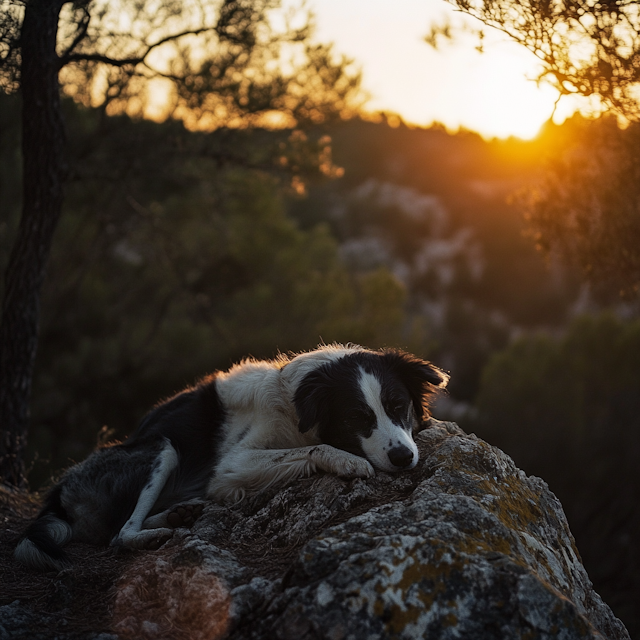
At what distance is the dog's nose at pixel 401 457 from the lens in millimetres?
3508

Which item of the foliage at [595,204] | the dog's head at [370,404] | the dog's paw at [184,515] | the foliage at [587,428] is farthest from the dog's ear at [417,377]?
the foliage at [587,428]

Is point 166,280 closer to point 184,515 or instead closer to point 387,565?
point 184,515

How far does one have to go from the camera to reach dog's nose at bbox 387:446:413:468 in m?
3.51

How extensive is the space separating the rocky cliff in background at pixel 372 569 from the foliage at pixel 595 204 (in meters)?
3.36

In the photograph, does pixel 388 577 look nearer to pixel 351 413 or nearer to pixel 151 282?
pixel 351 413

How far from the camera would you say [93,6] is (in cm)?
580

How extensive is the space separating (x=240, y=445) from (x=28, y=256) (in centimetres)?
284

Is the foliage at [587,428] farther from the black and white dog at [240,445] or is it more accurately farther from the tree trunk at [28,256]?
the tree trunk at [28,256]

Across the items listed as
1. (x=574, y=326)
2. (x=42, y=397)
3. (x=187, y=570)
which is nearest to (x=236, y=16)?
(x=187, y=570)

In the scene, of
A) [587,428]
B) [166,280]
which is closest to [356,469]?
[587,428]

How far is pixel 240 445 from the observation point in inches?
162

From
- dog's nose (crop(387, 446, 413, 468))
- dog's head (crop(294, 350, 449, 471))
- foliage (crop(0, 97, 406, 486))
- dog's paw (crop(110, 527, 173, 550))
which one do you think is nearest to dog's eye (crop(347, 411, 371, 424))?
dog's head (crop(294, 350, 449, 471))

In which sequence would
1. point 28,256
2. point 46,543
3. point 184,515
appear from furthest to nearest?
point 28,256 → point 184,515 → point 46,543

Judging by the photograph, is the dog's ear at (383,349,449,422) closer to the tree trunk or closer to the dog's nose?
the dog's nose
